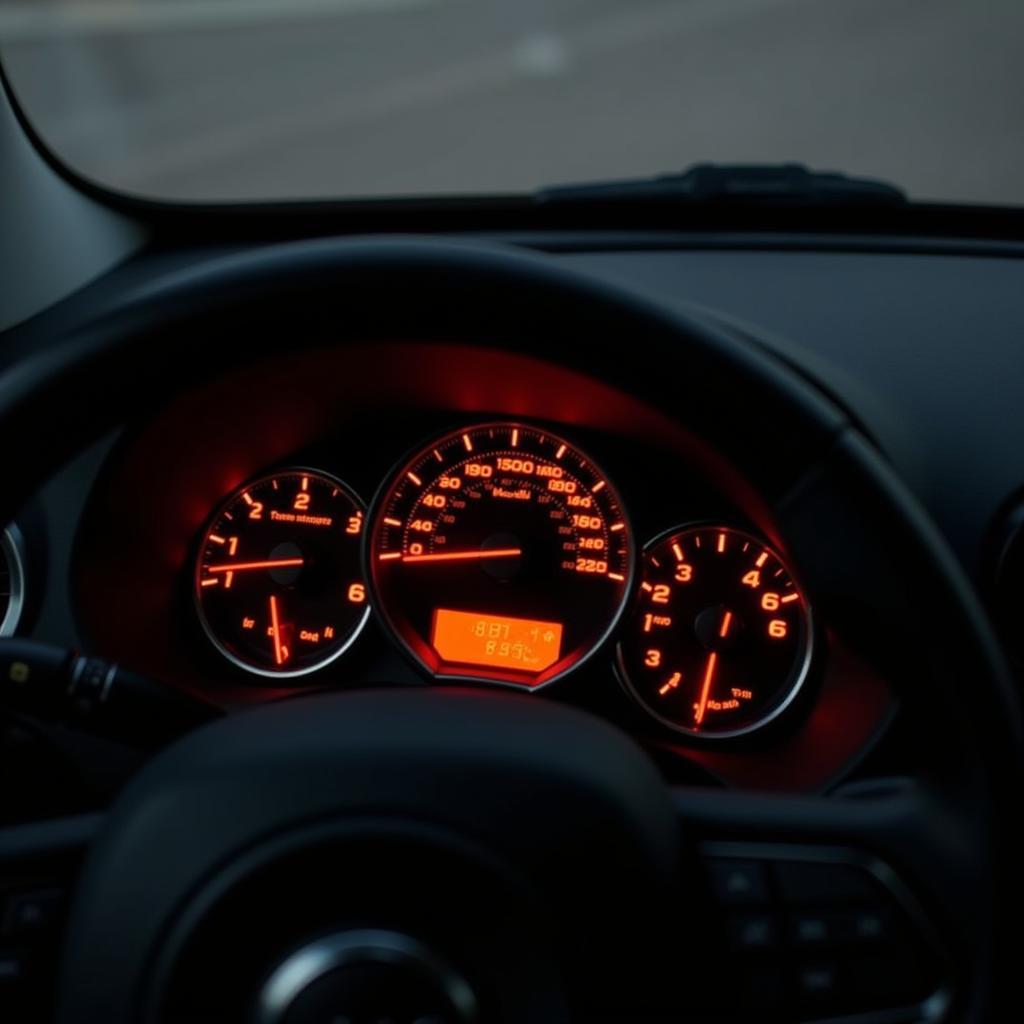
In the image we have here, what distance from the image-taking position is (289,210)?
261 centimetres

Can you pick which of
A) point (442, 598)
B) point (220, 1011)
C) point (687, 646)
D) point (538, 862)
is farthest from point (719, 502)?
point (220, 1011)

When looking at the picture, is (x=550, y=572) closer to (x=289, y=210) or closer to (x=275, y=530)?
(x=275, y=530)

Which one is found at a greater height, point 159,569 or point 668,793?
point 159,569

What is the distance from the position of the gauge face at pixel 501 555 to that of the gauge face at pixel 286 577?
97 millimetres

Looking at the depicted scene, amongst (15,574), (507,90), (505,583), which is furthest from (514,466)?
(507,90)

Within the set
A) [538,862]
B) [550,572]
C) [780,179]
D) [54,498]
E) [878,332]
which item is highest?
[780,179]

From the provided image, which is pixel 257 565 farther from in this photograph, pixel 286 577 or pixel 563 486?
pixel 563 486

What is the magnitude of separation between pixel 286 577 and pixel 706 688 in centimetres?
73

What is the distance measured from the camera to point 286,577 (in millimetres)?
2354

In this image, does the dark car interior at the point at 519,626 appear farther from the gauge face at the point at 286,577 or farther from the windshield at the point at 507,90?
the windshield at the point at 507,90

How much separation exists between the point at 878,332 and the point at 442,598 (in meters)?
0.83

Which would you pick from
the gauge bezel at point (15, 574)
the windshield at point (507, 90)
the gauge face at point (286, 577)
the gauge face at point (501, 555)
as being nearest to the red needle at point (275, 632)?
the gauge face at point (286, 577)

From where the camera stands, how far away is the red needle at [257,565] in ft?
7.72

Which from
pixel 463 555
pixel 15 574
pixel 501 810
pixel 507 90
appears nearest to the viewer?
pixel 501 810
